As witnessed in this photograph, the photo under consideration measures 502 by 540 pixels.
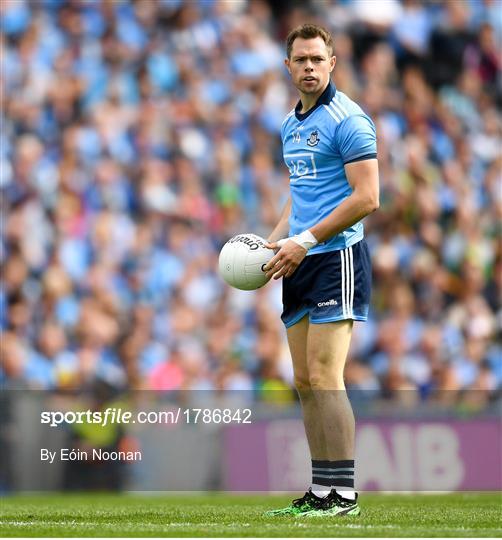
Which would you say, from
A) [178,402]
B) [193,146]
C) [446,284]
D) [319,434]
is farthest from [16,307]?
[319,434]

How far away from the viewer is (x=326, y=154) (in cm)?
614

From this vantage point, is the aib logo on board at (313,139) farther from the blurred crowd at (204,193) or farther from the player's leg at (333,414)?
the blurred crowd at (204,193)

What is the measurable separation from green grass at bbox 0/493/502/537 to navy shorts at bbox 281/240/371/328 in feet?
3.10

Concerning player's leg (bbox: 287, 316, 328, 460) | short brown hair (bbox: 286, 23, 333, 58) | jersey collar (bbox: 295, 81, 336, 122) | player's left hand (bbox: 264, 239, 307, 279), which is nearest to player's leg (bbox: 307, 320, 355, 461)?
player's leg (bbox: 287, 316, 328, 460)

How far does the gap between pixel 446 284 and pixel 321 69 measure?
29.0ft

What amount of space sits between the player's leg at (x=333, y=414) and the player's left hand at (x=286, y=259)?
1.00 feet

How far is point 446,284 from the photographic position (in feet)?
48.2

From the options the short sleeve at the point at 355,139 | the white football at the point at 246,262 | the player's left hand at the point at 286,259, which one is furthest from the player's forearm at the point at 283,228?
the short sleeve at the point at 355,139

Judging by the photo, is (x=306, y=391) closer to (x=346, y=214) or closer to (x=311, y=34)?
(x=346, y=214)

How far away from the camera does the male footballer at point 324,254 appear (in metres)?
5.96

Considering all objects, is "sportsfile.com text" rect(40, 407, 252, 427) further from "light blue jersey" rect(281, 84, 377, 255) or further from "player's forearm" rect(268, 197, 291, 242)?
"light blue jersey" rect(281, 84, 377, 255)

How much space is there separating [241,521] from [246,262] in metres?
1.20

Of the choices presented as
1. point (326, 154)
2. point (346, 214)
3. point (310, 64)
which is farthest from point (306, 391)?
point (310, 64)

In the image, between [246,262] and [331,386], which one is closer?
[331,386]
